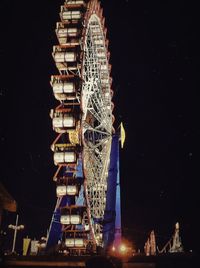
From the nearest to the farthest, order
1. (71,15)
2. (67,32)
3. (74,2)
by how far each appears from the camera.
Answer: (67,32) → (71,15) → (74,2)

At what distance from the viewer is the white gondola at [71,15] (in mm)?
31312

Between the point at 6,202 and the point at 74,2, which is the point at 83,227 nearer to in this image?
the point at 74,2

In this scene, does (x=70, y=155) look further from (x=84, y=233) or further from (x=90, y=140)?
(x=84, y=233)

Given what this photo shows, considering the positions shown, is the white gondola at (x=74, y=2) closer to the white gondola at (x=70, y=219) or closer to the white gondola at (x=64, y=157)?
the white gondola at (x=64, y=157)

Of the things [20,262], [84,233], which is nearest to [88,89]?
[84,233]

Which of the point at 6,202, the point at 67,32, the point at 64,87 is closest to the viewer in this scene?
the point at 6,202

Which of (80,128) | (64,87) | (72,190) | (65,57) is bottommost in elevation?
(72,190)

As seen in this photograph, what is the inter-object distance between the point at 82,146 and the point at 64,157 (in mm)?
1812

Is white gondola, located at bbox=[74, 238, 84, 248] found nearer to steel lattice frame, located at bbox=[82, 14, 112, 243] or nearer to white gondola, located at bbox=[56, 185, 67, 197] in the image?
steel lattice frame, located at bbox=[82, 14, 112, 243]

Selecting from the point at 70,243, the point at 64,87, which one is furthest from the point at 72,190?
the point at 64,87

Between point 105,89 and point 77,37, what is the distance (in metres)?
7.44

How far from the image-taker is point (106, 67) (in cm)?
3619

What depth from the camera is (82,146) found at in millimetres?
29219

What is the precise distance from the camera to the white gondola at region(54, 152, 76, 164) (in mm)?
29125
